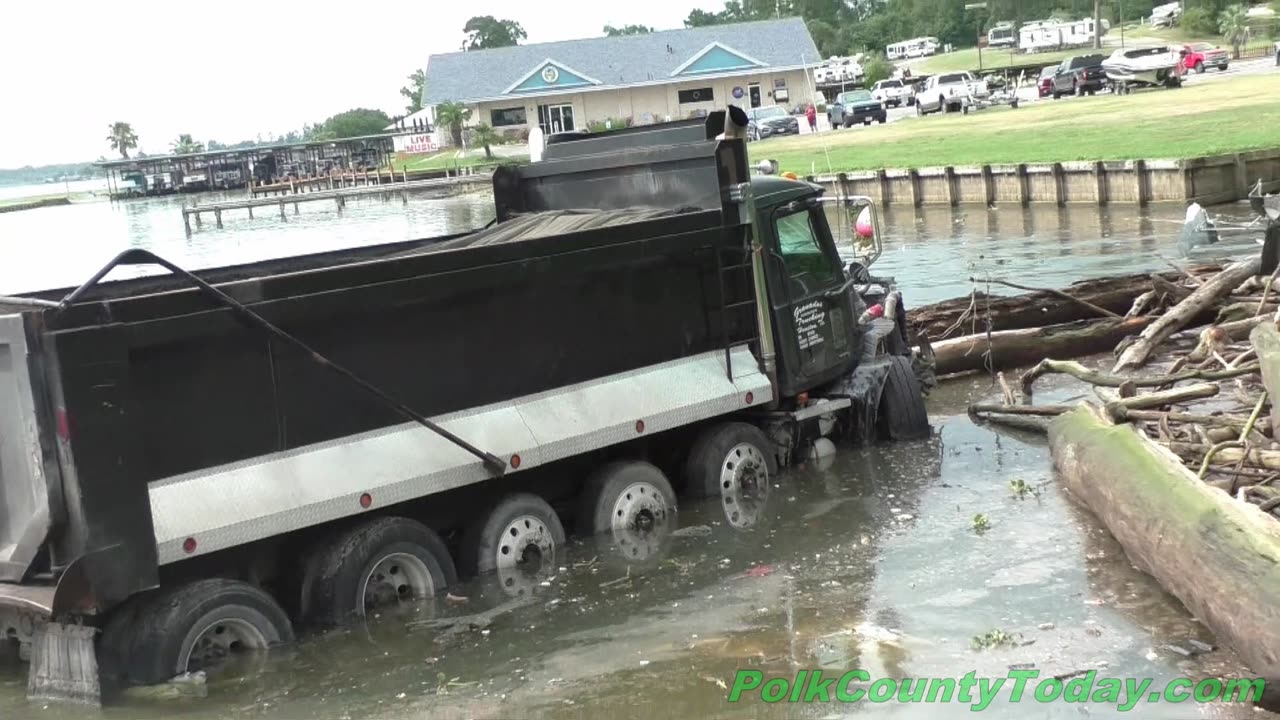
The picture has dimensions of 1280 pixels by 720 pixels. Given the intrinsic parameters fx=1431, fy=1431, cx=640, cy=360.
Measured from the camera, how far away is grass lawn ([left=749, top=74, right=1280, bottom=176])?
35.0 metres

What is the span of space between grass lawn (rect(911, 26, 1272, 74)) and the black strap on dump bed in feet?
277

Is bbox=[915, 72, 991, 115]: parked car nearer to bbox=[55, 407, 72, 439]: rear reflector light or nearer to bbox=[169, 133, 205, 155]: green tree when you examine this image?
bbox=[55, 407, 72, 439]: rear reflector light

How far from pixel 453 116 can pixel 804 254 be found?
82.9 metres

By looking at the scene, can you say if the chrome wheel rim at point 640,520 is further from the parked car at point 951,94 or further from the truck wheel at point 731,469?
the parked car at point 951,94

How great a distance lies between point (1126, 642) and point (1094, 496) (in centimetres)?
221

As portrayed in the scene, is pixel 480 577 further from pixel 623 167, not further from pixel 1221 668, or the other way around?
pixel 1221 668

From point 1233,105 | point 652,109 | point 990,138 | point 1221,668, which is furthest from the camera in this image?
point 652,109

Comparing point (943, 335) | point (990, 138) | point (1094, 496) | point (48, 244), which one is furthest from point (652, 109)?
point (1094, 496)

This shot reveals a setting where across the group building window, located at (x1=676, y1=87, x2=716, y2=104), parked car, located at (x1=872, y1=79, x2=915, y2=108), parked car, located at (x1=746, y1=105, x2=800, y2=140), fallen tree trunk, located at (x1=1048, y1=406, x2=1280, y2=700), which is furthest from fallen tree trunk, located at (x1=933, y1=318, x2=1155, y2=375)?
building window, located at (x1=676, y1=87, x2=716, y2=104)

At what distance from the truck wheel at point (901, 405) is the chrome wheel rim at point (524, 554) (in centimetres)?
386

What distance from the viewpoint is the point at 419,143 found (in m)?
107

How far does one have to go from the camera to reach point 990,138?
4503 cm

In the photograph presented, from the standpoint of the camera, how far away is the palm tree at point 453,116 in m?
91.5

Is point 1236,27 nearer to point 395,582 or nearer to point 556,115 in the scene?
A: point 556,115
